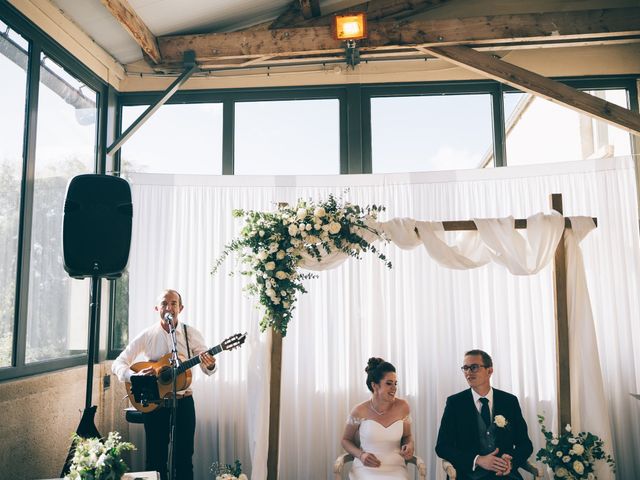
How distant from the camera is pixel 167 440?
4.43 m

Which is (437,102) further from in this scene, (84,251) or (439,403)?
(84,251)

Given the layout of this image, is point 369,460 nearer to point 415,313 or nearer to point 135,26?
point 415,313

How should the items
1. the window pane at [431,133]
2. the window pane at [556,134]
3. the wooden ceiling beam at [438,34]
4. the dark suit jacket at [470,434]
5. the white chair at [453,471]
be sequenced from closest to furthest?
the white chair at [453,471]
the dark suit jacket at [470,434]
the wooden ceiling beam at [438,34]
the window pane at [556,134]
the window pane at [431,133]

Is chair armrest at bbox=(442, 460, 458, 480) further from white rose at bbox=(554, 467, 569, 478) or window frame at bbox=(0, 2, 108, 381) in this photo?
window frame at bbox=(0, 2, 108, 381)

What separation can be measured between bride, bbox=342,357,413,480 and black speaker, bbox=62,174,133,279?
6.82ft

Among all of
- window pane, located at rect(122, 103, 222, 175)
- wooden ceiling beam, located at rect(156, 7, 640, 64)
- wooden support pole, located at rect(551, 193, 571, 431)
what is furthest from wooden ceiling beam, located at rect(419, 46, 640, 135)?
window pane, located at rect(122, 103, 222, 175)

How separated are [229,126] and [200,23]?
1.05m

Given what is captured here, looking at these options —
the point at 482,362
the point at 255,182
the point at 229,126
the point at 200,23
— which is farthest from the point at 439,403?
the point at 200,23

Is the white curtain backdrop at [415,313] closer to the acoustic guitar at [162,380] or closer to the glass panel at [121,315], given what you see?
the glass panel at [121,315]

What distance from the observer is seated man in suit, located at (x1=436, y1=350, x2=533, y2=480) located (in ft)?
12.4

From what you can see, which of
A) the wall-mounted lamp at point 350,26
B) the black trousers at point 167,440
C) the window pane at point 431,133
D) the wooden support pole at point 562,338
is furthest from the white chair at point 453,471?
the wall-mounted lamp at point 350,26

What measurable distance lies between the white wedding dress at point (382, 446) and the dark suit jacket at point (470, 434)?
309mm

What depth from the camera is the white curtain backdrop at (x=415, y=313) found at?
4953mm

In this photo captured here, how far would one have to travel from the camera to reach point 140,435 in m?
5.11
